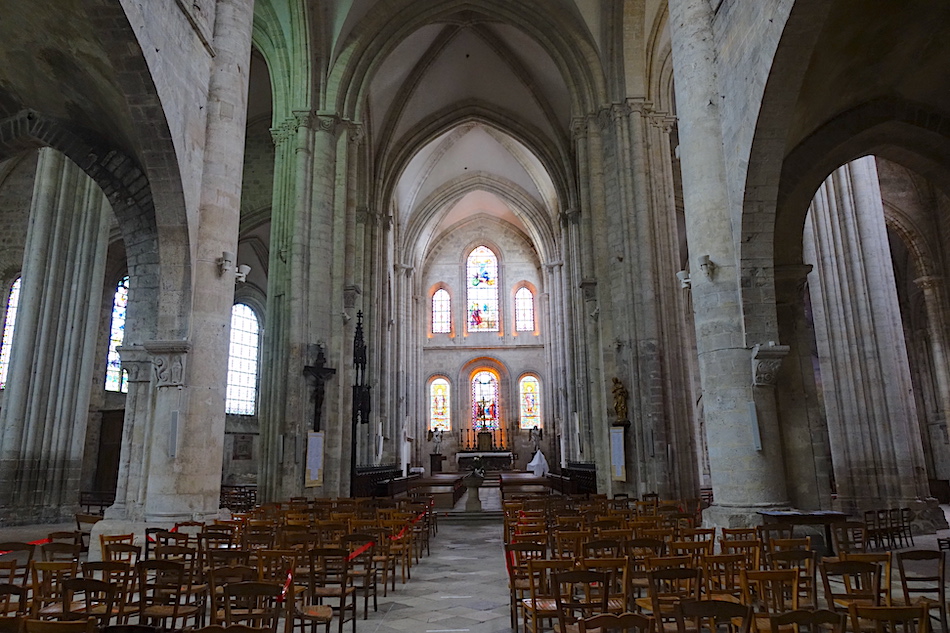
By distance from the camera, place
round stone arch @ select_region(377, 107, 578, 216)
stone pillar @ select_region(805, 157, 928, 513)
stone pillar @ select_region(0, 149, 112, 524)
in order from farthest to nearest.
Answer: round stone arch @ select_region(377, 107, 578, 216), stone pillar @ select_region(0, 149, 112, 524), stone pillar @ select_region(805, 157, 928, 513)

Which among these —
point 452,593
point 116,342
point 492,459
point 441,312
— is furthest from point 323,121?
point 441,312

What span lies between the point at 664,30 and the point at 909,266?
16.3 m

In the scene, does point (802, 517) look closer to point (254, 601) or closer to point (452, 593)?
point (452, 593)

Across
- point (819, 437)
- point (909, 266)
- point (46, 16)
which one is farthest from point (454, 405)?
point (46, 16)

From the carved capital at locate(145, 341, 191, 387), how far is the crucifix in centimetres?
691

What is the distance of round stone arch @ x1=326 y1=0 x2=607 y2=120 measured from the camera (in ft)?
62.6

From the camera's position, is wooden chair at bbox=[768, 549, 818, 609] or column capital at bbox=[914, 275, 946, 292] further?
column capital at bbox=[914, 275, 946, 292]

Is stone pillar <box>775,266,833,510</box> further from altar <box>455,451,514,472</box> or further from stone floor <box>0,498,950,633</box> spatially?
altar <box>455,451,514,472</box>

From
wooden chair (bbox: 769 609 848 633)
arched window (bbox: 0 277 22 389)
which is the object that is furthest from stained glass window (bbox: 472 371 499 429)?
wooden chair (bbox: 769 609 848 633)

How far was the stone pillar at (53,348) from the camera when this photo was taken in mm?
16062

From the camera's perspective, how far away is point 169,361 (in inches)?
384

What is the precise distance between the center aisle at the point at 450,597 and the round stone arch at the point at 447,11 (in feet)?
42.4

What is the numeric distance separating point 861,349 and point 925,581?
951 cm

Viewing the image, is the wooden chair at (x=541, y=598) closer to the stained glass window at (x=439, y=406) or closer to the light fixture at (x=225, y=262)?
the light fixture at (x=225, y=262)
